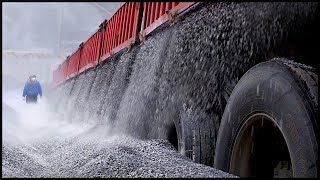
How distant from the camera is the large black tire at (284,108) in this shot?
1.72m

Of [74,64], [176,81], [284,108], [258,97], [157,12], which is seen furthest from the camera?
[74,64]

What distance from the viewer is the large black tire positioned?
172cm

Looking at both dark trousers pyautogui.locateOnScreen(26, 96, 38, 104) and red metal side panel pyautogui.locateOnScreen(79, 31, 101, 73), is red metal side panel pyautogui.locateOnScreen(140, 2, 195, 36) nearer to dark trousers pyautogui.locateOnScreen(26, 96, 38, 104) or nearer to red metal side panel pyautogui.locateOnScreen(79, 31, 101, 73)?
red metal side panel pyautogui.locateOnScreen(79, 31, 101, 73)

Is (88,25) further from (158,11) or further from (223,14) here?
(223,14)

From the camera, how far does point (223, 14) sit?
9.45 feet

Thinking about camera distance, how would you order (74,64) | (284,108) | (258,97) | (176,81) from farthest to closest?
1. (74,64)
2. (176,81)
3. (258,97)
4. (284,108)

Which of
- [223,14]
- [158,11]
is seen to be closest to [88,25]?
[158,11]

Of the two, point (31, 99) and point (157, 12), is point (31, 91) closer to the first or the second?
point (31, 99)

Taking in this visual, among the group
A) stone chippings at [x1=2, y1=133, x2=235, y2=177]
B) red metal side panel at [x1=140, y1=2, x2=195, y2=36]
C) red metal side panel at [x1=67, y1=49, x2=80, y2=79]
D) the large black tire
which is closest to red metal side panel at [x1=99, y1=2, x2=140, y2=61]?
red metal side panel at [x1=140, y1=2, x2=195, y2=36]

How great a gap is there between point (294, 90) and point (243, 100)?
1.54 ft

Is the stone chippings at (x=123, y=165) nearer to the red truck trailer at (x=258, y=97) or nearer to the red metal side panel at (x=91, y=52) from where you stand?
the red truck trailer at (x=258, y=97)

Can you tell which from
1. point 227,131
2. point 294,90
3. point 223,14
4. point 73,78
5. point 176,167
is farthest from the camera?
point 73,78

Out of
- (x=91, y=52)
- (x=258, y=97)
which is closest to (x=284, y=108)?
(x=258, y=97)

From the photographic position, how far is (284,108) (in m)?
1.88
